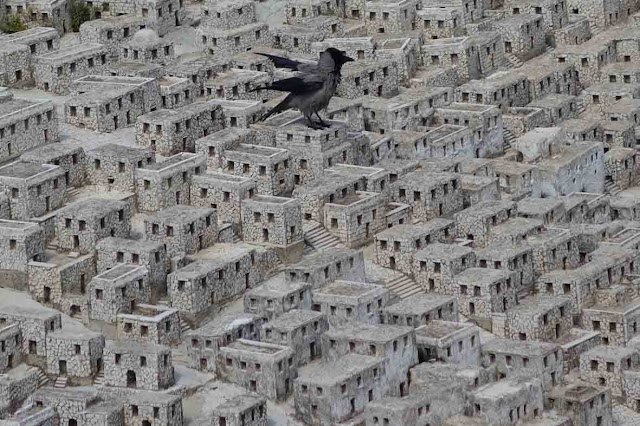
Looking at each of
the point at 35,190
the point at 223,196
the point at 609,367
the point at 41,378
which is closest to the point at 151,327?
the point at 41,378

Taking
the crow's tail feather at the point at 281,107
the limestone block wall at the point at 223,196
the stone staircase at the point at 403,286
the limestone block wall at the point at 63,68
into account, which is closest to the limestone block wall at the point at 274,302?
the stone staircase at the point at 403,286

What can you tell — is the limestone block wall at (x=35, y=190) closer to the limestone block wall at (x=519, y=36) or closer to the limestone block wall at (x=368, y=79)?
the limestone block wall at (x=368, y=79)

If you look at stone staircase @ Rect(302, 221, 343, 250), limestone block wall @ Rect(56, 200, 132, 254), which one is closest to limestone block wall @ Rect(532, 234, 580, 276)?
stone staircase @ Rect(302, 221, 343, 250)

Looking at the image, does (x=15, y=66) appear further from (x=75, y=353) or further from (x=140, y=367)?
(x=140, y=367)

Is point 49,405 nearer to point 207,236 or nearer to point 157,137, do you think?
point 207,236

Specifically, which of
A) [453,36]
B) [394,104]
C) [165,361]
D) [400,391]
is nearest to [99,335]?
[165,361]

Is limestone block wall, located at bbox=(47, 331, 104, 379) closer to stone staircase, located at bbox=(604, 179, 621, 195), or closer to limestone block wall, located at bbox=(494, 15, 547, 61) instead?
stone staircase, located at bbox=(604, 179, 621, 195)
